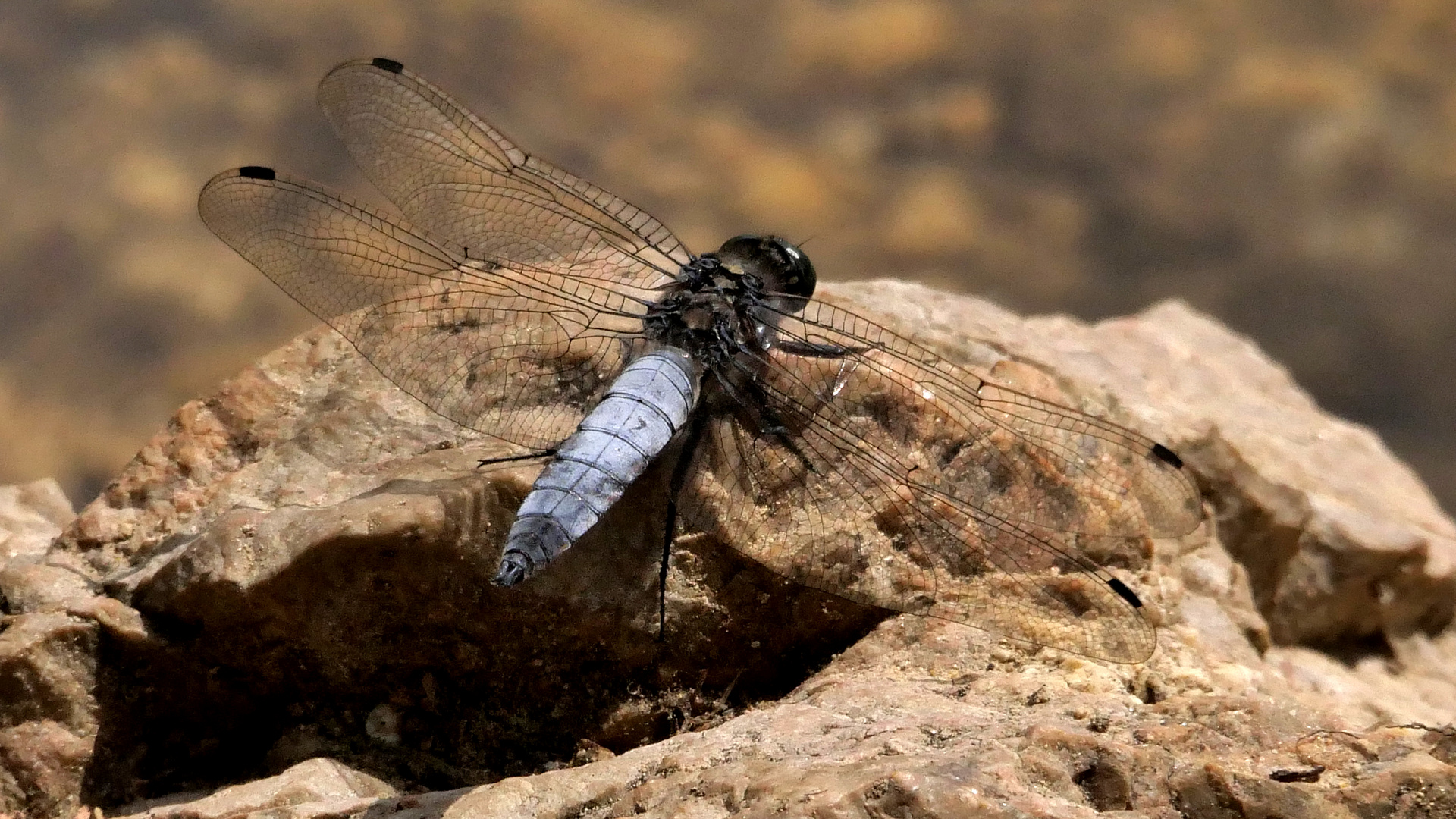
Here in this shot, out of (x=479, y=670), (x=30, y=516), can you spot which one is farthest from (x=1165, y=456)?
(x=30, y=516)

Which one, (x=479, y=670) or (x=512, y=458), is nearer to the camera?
(x=479, y=670)

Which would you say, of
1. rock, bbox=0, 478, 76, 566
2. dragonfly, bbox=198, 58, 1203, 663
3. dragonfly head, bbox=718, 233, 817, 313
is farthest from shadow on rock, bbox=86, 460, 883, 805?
dragonfly head, bbox=718, 233, 817, 313

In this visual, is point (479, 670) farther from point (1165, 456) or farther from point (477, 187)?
point (1165, 456)

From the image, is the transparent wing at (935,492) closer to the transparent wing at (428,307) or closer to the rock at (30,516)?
the transparent wing at (428,307)

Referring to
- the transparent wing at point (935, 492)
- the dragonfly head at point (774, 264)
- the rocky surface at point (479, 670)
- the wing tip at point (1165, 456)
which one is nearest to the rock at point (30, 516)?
the rocky surface at point (479, 670)

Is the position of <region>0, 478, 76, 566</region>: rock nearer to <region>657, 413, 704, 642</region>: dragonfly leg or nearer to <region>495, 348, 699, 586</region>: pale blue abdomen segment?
<region>495, 348, 699, 586</region>: pale blue abdomen segment
